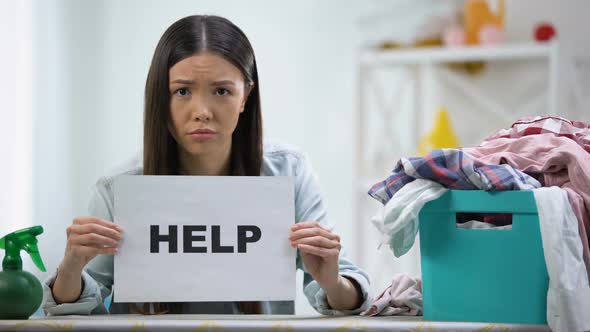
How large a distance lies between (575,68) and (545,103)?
0.18m

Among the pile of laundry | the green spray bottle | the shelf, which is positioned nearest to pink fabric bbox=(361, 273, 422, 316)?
the pile of laundry

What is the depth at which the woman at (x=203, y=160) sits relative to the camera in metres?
1.27

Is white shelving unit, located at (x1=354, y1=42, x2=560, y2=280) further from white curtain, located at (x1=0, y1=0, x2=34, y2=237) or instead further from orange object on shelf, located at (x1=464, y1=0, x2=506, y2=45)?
white curtain, located at (x1=0, y1=0, x2=34, y2=237)

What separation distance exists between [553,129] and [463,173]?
204 millimetres

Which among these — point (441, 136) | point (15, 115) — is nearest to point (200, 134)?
point (441, 136)

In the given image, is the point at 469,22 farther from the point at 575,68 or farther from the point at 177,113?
the point at 177,113

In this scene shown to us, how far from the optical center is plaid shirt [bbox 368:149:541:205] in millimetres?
1155

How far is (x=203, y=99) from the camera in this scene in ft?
4.62

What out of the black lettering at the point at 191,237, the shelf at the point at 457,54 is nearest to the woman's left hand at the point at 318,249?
the black lettering at the point at 191,237

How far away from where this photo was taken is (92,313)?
137cm

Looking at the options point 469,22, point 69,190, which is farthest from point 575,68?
point 69,190

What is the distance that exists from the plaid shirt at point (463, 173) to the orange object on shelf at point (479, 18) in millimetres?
2102

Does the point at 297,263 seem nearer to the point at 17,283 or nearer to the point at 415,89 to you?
the point at 17,283

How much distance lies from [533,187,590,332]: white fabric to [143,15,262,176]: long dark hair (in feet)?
1.94
